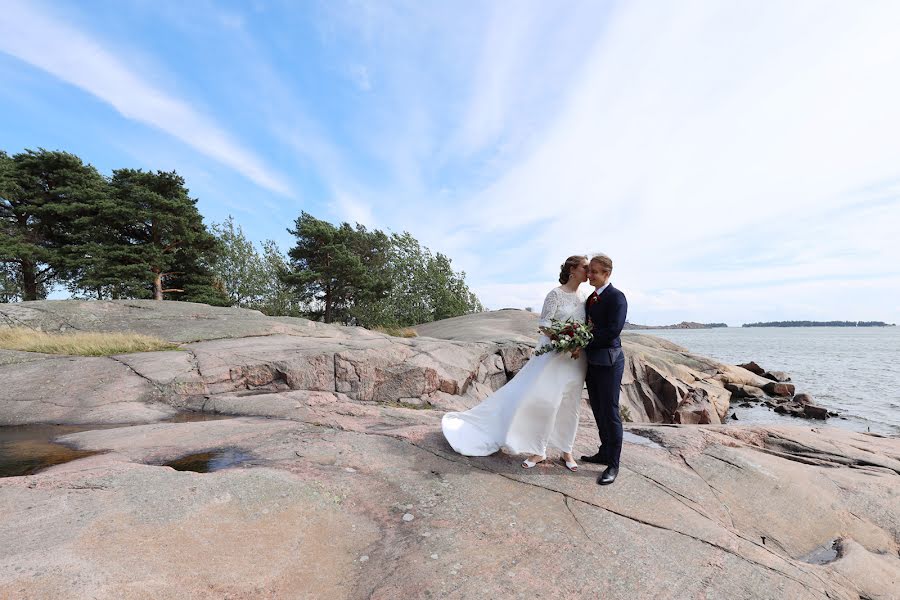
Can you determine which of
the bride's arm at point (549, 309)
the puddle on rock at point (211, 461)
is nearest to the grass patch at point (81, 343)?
the puddle on rock at point (211, 461)

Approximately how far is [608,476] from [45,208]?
36.1 metres

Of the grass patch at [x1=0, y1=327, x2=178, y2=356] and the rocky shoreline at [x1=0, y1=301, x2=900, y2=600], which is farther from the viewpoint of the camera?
the grass patch at [x1=0, y1=327, x2=178, y2=356]

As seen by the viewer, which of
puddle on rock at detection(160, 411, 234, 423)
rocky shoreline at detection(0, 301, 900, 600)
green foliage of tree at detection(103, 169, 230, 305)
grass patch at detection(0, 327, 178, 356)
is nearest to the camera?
rocky shoreline at detection(0, 301, 900, 600)

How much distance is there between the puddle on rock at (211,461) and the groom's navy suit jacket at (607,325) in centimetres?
439

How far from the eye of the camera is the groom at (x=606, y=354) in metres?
4.63

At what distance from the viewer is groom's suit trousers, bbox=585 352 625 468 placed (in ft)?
15.5

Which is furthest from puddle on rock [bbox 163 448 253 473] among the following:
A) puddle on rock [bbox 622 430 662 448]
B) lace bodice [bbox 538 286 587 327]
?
puddle on rock [bbox 622 430 662 448]

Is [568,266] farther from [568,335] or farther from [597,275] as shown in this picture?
[568,335]

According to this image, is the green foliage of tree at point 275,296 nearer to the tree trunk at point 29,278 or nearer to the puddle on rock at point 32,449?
the tree trunk at point 29,278

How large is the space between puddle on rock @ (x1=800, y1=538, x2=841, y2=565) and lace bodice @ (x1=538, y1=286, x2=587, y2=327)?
3.05 meters

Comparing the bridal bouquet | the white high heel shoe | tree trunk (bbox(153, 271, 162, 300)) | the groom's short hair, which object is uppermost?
tree trunk (bbox(153, 271, 162, 300))

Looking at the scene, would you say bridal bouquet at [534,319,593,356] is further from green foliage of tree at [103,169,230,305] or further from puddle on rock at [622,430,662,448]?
green foliage of tree at [103,169,230,305]

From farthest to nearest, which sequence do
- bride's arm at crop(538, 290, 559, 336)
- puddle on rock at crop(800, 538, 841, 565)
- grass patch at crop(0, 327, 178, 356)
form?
A: grass patch at crop(0, 327, 178, 356), bride's arm at crop(538, 290, 559, 336), puddle on rock at crop(800, 538, 841, 565)

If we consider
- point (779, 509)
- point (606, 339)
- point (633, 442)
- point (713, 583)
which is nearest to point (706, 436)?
point (633, 442)
